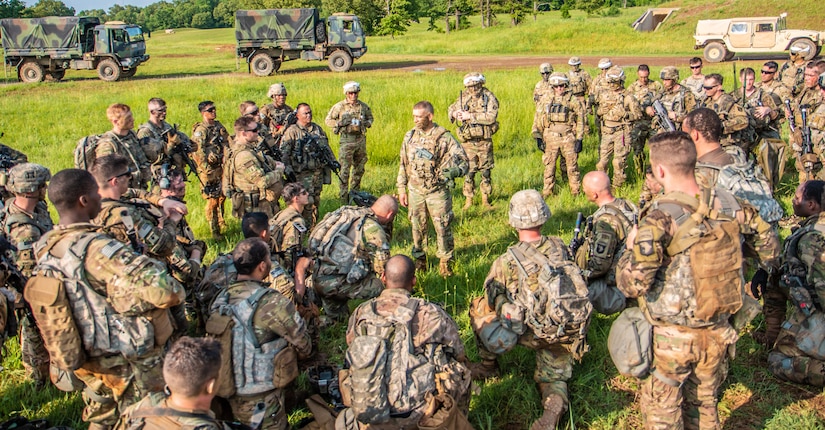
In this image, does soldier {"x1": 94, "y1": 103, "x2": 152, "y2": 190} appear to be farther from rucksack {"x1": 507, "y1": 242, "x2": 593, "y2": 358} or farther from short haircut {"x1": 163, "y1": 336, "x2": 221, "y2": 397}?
rucksack {"x1": 507, "y1": 242, "x2": 593, "y2": 358}

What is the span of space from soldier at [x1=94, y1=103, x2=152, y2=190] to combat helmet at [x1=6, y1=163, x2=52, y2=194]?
5.93 feet

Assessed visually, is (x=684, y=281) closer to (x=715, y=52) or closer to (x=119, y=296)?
(x=119, y=296)

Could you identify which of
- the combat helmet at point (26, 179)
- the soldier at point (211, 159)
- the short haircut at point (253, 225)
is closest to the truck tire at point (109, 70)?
the soldier at point (211, 159)

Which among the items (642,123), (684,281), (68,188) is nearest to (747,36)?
(642,123)

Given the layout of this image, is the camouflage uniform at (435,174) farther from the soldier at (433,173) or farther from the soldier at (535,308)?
the soldier at (535,308)

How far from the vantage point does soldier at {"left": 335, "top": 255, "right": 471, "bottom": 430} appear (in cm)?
378

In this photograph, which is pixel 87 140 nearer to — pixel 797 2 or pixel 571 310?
pixel 571 310

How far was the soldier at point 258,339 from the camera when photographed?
3.96m

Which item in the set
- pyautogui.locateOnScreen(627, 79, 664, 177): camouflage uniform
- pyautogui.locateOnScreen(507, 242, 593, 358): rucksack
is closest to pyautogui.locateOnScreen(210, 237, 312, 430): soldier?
pyautogui.locateOnScreen(507, 242, 593, 358): rucksack

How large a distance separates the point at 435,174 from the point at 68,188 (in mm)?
4580

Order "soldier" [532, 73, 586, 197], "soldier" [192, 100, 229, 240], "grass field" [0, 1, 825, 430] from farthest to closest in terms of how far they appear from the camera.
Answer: "soldier" [532, 73, 586, 197], "soldier" [192, 100, 229, 240], "grass field" [0, 1, 825, 430]

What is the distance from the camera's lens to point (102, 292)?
3.75 metres

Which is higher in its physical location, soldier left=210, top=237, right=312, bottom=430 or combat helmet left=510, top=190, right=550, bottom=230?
combat helmet left=510, top=190, right=550, bottom=230

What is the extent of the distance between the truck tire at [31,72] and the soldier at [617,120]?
2568 centimetres
